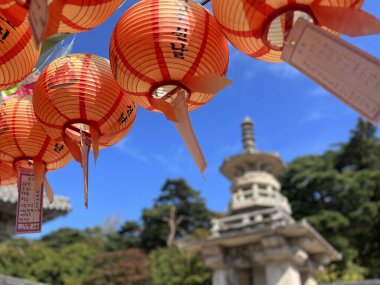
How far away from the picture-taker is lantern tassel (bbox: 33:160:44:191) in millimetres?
2131

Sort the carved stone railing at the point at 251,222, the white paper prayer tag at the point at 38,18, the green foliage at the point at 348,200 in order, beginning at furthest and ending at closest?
1. the green foliage at the point at 348,200
2. the carved stone railing at the point at 251,222
3. the white paper prayer tag at the point at 38,18

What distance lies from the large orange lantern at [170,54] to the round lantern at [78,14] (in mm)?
87

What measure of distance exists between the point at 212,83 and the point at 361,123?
74.2 ft

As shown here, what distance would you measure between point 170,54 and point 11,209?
24.7 ft

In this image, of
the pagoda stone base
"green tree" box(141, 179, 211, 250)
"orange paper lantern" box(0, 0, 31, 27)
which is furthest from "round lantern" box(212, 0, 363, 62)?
"green tree" box(141, 179, 211, 250)

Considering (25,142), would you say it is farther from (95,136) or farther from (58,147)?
(95,136)

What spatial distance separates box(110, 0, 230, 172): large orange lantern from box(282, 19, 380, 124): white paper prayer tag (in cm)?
35

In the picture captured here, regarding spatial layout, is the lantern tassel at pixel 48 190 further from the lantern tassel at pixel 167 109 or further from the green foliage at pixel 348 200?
the green foliage at pixel 348 200

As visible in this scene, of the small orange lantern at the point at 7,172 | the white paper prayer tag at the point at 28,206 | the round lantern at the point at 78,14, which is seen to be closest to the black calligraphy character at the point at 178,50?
the round lantern at the point at 78,14

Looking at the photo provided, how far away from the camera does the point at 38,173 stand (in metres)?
2.21

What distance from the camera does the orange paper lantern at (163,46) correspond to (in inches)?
63.3

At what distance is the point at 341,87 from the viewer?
127 cm

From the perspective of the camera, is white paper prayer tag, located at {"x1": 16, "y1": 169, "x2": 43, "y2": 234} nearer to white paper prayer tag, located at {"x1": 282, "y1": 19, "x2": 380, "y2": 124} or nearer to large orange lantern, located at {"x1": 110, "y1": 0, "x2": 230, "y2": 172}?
large orange lantern, located at {"x1": 110, "y1": 0, "x2": 230, "y2": 172}

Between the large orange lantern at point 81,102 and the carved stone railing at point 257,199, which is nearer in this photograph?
the large orange lantern at point 81,102
